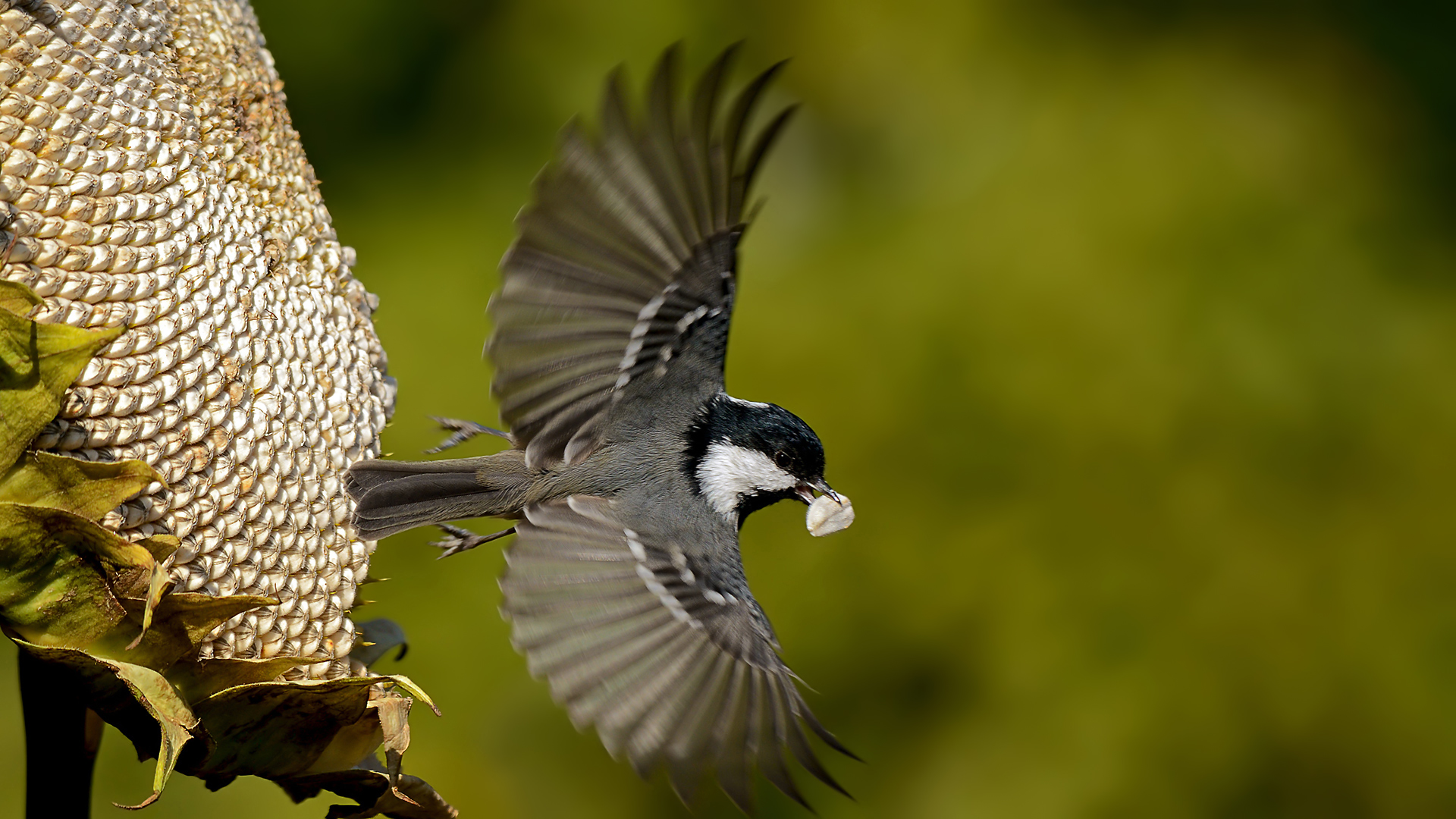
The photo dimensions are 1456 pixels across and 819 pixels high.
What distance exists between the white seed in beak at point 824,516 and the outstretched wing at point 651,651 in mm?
223

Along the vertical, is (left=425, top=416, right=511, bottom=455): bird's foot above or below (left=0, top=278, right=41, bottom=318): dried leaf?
below

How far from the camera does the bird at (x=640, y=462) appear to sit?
172 centimetres

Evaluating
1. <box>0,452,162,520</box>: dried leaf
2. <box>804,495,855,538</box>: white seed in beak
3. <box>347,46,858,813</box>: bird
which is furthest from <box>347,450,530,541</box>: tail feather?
<box>804,495,855,538</box>: white seed in beak

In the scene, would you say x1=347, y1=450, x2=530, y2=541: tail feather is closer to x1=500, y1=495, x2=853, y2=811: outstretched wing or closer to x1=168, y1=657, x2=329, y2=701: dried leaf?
x1=500, y1=495, x2=853, y2=811: outstretched wing

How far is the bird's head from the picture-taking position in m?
2.09

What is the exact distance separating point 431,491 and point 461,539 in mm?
216

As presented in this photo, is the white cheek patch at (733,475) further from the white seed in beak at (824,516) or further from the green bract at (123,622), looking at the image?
the green bract at (123,622)

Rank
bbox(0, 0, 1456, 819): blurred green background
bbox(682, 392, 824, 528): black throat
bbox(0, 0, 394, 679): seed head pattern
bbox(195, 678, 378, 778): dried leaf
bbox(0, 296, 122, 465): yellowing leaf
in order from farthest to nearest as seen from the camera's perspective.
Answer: bbox(0, 0, 1456, 819): blurred green background, bbox(682, 392, 824, 528): black throat, bbox(195, 678, 378, 778): dried leaf, bbox(0, 0, 394, 679): seed head pattern, bbox(0, 296, 122, 465): yellowing leaf

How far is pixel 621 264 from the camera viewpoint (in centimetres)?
186

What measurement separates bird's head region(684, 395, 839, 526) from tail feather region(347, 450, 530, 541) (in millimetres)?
285

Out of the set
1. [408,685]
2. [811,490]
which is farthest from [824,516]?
[408,685]

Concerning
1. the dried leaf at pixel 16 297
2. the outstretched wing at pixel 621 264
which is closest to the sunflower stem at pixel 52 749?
the dried leaf at pixel 16 297

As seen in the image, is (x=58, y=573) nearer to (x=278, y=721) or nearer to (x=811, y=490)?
(x=278, y=721)

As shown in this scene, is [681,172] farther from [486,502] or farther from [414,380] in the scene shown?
[414,380]
